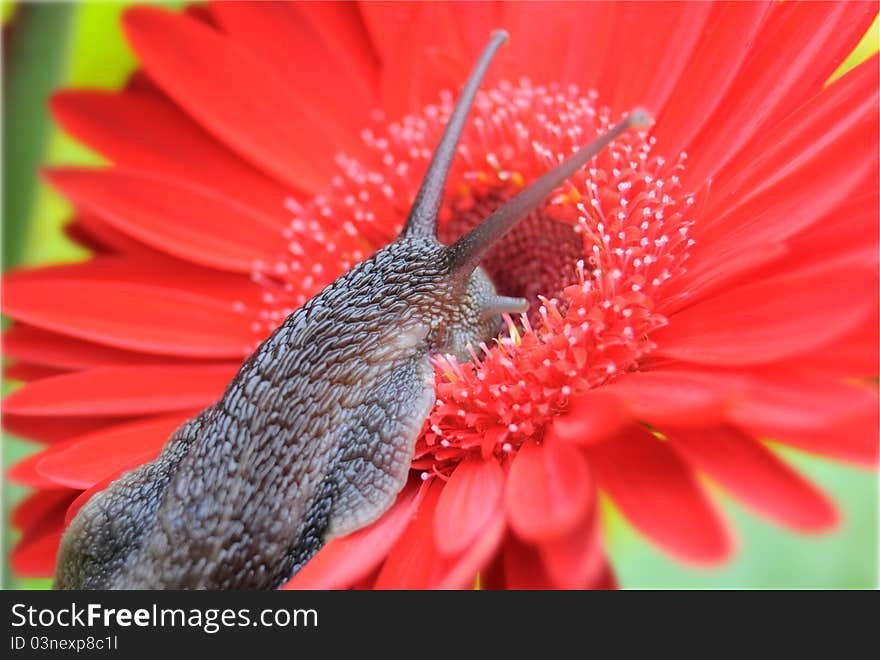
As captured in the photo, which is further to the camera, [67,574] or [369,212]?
[369,212]

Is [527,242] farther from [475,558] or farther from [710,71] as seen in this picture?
[475,558]

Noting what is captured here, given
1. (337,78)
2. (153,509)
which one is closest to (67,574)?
(153,509)

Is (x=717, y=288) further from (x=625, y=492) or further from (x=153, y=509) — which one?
(x=153, y=509)

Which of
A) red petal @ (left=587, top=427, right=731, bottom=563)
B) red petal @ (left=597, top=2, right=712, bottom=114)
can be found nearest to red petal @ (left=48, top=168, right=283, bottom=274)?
red petal @ (left=597, top=2, right=712, bottom=114)

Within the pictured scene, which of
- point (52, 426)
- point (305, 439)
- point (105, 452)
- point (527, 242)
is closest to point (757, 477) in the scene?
point (305, 439)

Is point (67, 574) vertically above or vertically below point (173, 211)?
below

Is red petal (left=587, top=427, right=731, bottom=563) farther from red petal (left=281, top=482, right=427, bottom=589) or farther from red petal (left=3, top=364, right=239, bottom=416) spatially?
red petal (left=3, top=364, right=239, bottom=416)
